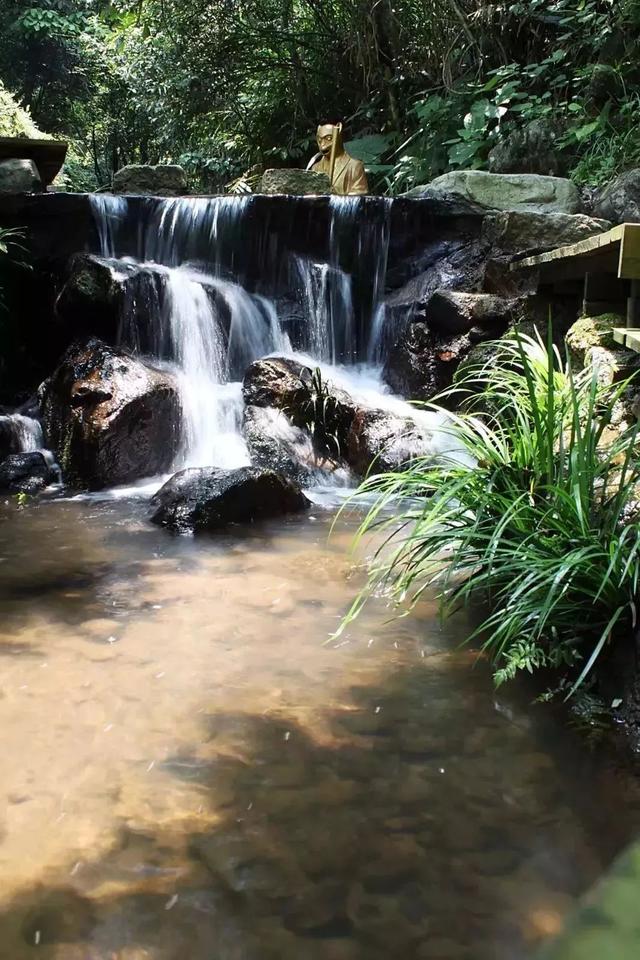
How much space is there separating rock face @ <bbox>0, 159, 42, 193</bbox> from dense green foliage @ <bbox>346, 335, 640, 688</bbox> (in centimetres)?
690

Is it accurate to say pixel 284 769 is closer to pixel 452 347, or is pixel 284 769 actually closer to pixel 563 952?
pixel 563 952

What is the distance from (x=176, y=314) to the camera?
25.0 feet

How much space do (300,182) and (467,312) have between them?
14.1 ft

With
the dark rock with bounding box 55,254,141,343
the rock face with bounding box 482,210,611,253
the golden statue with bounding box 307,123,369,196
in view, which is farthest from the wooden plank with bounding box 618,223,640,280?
the golden statue with bounding box 307,123,369,196

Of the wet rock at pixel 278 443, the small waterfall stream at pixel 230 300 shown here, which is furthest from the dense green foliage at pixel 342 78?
the wet rock at pixel 278 443

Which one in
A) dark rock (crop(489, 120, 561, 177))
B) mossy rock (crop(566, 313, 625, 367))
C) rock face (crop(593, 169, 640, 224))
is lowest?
mossy rock (crop(566, 313, 625, 367))

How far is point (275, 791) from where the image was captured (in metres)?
2.39

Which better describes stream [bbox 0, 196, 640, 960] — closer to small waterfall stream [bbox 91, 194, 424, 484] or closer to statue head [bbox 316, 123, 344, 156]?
small waterfall stream [bbox 91, 194, 424, 484]

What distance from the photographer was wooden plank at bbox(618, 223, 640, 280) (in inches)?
145

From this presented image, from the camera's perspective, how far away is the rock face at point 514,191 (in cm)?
856

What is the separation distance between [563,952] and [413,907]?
6.20 ft

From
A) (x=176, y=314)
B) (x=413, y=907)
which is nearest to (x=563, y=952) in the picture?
(x=413, y=907)

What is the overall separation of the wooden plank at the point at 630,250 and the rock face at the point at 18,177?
698cm

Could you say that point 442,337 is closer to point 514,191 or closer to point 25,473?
point 514,191
